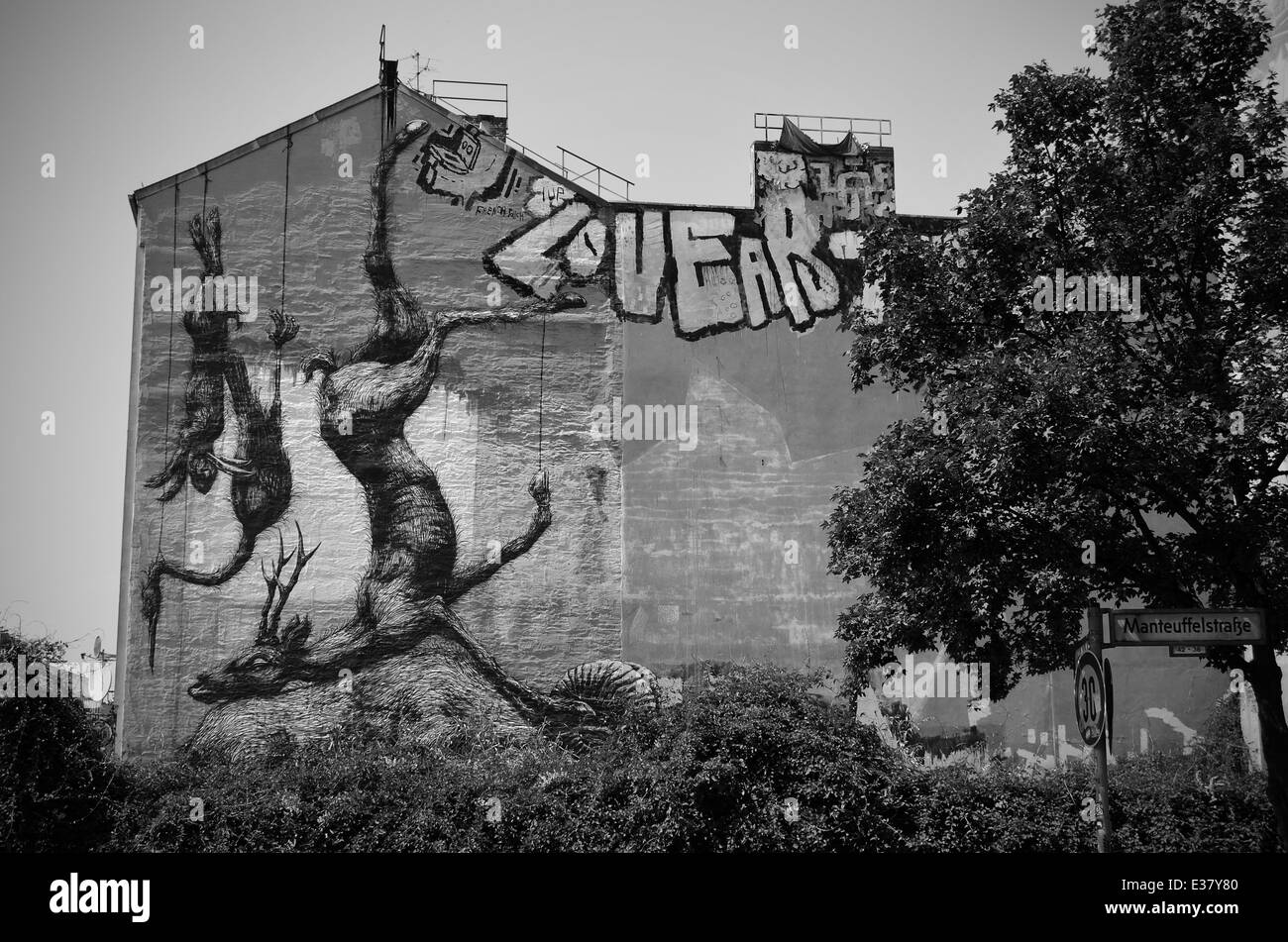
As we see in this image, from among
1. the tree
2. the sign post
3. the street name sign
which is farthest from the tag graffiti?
the sign post

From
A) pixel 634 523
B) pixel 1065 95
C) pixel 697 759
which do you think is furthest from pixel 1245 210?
pixel 634 523

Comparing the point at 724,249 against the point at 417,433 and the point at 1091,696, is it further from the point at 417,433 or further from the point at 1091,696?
the point at 1091,696

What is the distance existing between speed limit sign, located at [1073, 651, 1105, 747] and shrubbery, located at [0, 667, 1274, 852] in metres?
6.27

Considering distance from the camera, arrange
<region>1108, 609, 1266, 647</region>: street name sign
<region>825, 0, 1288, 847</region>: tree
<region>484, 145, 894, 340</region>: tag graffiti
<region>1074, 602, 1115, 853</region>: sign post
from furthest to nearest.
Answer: <region>484, 145, 894, 340</region>: tag graffiti, <region>825, 0, 1288, 847</region>: tree, <region>1108, 609, 1266, 647</region>: street name sign, <region>1074, 602, 1115, 853</region>: sign post

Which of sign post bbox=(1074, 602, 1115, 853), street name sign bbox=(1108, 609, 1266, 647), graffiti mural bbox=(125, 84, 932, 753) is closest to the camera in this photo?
sign post bbox=(1074, 602, 1115, 853)

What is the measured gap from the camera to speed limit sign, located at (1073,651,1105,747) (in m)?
10.5

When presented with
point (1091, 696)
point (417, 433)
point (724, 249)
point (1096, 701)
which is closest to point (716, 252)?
point (724, 249)

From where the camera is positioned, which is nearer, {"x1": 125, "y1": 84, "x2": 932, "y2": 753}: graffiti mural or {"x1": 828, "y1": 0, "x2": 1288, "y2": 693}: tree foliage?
{"x1": 828, "y1": 0, "x2": 1288, "y2": 693}: tree foliage

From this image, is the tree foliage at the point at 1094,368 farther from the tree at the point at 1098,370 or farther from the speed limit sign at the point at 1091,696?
the speed limit sign at the point at 1091,696

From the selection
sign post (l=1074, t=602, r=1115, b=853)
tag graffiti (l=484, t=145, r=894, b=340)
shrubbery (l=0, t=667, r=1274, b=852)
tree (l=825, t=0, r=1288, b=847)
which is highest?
tag graffiti (l=484, t=145, r=894, b=340)

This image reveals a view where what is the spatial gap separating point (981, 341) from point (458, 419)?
1298 centimetres

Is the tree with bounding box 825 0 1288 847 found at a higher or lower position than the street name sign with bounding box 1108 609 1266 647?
higher

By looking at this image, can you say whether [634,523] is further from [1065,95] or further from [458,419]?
[1065,95]

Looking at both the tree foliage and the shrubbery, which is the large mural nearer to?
the shrubbery
